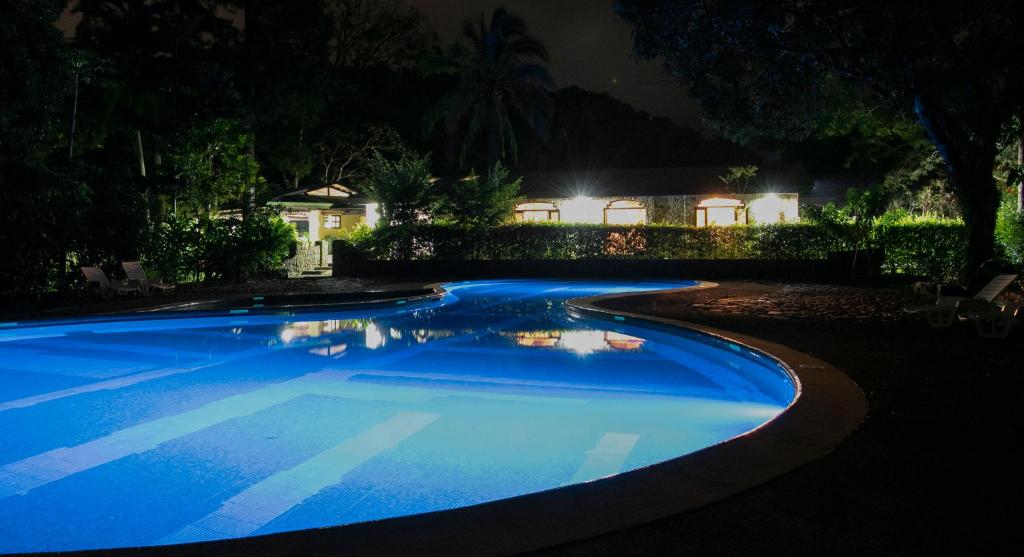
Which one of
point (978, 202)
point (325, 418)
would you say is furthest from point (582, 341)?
point (978, 202)

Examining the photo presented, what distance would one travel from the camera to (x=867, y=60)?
1237cm

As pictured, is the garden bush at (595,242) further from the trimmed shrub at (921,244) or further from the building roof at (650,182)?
the building roof at (650,182)

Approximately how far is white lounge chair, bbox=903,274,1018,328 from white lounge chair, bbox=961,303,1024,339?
0.72 ft

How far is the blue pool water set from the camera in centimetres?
462

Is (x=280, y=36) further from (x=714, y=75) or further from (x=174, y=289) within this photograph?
(x=714, y=75)

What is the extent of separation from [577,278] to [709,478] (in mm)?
20334

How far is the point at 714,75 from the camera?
14.4 metres

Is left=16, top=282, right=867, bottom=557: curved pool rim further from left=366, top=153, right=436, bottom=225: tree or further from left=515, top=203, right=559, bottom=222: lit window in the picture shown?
left=515, top=203, right=559, bottom=222: lit window

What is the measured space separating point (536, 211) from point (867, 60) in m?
21.0

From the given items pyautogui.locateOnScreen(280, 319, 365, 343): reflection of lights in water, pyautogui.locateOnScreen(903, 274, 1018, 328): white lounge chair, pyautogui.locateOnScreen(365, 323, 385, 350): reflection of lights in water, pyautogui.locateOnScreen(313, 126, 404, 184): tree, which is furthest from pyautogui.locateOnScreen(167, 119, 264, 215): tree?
pyautogui.locateOnScreen(903, 274, 1018, 328): white lounge chair

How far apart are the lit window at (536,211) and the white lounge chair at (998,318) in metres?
23.5

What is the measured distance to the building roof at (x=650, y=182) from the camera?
29656 millimetres

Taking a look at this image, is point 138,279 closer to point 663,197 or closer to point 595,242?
point 595,242

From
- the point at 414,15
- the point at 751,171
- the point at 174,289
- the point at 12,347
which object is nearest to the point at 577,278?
the point at 751,171
